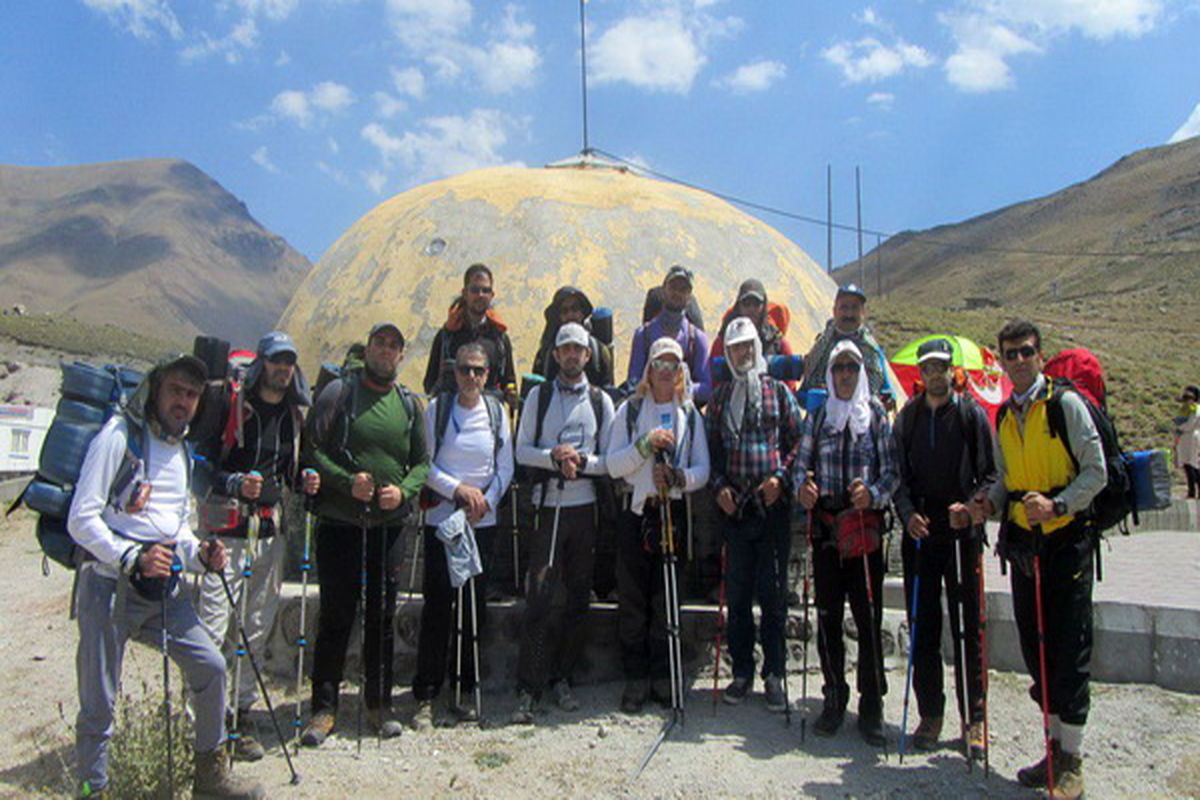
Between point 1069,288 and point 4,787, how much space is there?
289 ft

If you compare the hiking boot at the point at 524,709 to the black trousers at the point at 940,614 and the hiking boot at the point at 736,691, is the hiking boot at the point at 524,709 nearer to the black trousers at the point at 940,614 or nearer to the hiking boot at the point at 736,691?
the hiking boot at the point at 736,691

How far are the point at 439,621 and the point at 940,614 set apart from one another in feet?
9.38

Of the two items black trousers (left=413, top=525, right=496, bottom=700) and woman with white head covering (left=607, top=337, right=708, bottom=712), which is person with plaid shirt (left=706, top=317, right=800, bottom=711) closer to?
woman with white head covering (left=607, top=337, right=708, bottom=712)

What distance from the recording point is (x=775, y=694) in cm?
551

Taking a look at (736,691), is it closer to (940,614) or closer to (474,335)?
(940,614)

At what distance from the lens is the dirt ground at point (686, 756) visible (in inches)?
178

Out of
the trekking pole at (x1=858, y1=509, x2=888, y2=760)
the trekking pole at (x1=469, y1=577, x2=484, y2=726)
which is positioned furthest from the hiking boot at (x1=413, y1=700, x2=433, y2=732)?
the trekking pole at (x1=858, y1=509, x2=888, y2=760)

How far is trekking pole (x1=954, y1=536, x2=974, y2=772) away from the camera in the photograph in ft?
15.9

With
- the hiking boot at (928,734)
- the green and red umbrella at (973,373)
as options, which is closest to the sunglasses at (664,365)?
the hiking boot at (928,734)

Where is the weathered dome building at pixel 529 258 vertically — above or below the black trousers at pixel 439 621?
above

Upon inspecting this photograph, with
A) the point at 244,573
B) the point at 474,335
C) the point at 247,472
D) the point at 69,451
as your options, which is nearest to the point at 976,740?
the point at 474,335

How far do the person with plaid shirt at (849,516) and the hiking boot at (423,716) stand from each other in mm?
2278

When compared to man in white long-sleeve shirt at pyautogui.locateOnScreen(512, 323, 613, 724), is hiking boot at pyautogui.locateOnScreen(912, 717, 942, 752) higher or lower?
lower

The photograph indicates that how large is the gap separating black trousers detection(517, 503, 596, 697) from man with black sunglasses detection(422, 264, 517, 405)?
41.2 inches
